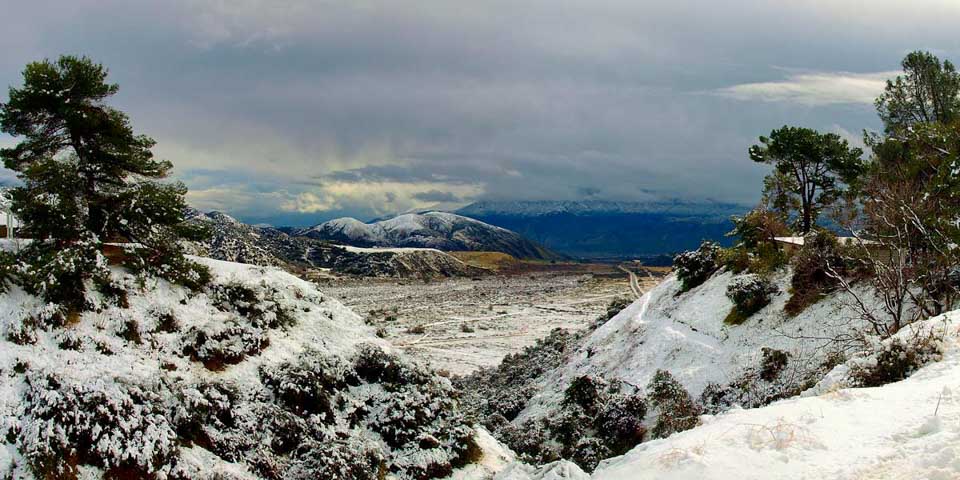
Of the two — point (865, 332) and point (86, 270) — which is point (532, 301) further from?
point (86, 270)

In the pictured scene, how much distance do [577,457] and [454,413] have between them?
18.0 ft

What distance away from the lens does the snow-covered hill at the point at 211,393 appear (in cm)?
1259

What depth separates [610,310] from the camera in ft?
158

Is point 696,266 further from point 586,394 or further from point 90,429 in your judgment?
point 90,429

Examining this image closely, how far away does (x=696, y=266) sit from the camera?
40469 millimetres

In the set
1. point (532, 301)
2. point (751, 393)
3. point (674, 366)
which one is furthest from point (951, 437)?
point (532, 301)

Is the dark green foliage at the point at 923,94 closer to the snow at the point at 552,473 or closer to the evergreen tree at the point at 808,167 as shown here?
the evergreen tree at the point at 808,167

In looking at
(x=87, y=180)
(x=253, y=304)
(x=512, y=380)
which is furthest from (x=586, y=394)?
(x=87, y=180)

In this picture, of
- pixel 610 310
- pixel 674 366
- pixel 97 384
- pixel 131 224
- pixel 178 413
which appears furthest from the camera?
pixel 610 310

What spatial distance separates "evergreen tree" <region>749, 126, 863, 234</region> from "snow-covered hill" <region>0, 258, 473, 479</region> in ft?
107

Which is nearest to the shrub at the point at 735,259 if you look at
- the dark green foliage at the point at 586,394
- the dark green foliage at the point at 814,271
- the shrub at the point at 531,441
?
the dark green foliage at the point at 814,271

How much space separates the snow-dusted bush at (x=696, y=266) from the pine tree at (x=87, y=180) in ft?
107

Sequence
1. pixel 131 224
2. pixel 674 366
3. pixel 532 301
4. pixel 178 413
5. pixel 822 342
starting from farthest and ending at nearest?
pixel 532 301, pixel 674 366, pixel 822 342, pixel 131 224, pixel 178 413

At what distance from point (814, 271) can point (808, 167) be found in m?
17.9
